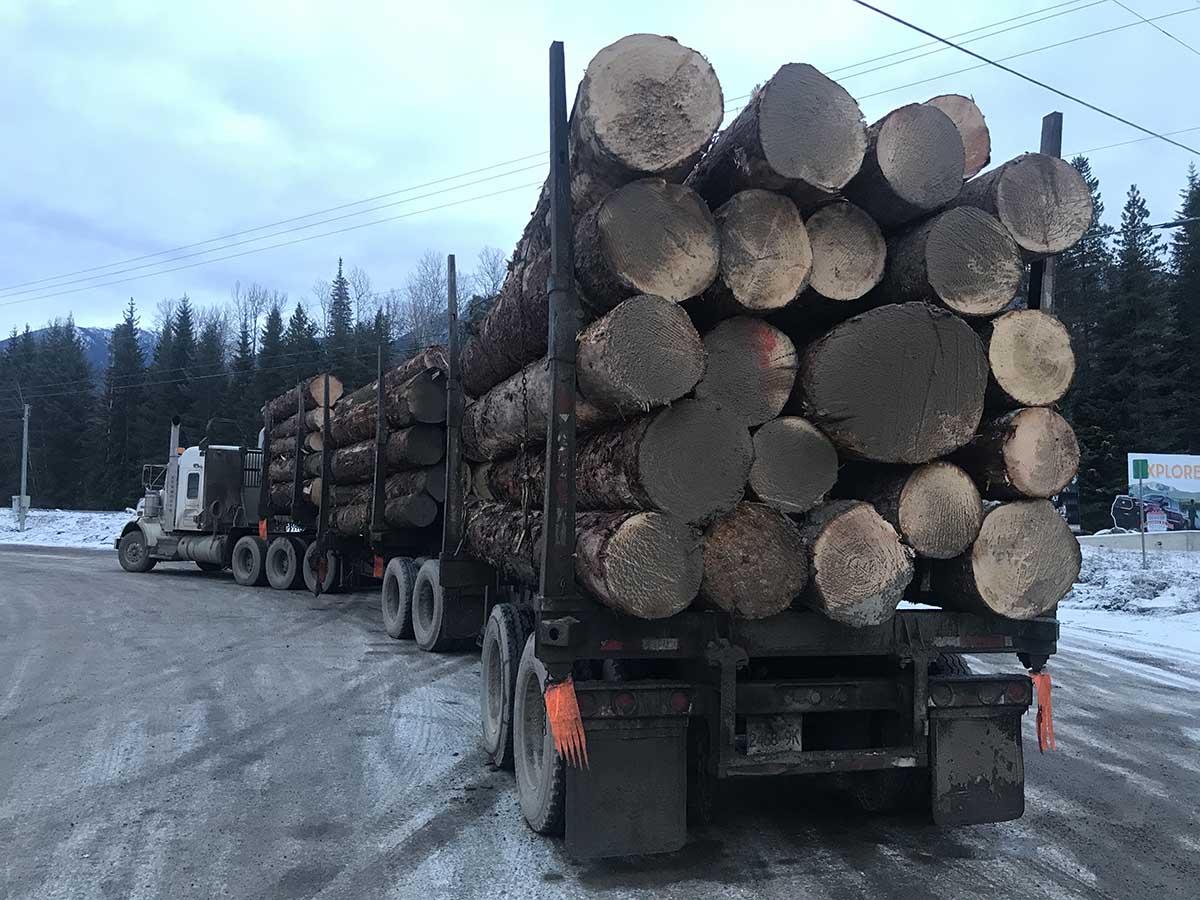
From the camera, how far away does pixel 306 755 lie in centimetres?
632

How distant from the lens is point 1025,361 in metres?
4.51

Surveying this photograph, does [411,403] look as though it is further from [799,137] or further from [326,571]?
[799,137]

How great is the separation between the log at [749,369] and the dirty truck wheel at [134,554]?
2118cm

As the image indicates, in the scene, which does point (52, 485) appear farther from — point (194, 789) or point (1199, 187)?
point (1199, 187)

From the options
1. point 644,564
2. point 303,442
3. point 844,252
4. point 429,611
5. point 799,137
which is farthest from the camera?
point 303,442

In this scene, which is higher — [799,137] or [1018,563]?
A: [799,137]

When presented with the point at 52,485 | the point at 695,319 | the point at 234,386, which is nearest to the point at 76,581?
the point at 695,319

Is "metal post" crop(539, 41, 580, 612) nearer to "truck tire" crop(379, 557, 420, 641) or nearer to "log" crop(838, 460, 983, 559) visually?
"log" crop(838, 460, 983, 559)

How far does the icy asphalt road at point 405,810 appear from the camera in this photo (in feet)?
13.9

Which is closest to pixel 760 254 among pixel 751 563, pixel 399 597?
pixel 751 563

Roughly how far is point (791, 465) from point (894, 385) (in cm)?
64

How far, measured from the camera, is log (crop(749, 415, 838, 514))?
14.0 feet

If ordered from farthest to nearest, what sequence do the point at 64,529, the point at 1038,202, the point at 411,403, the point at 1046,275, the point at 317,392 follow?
the point at 64,529 → the point at 317,392 → the point at 411,403 → the point at 1046,275 → the point at 1038,202

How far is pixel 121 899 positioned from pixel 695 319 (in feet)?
12.3
